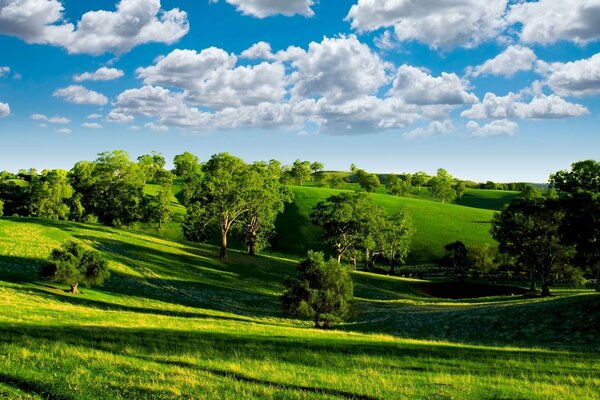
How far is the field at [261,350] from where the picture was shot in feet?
49.3

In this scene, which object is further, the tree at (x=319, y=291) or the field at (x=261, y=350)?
the tree at (x=319, y=291)

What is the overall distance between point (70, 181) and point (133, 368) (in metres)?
128

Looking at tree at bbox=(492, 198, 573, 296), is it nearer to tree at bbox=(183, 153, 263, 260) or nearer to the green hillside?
tree at bbox=(183, 153, 263, 260)

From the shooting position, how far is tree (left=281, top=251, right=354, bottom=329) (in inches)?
1811

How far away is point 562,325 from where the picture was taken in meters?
39.5

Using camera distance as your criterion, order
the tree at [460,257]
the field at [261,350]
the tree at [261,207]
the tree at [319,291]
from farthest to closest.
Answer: the tree at [460,257] → the tree at [261,207] → the tree at [319,291] → the field at [261,350]

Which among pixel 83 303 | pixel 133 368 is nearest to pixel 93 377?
pixel 133 368

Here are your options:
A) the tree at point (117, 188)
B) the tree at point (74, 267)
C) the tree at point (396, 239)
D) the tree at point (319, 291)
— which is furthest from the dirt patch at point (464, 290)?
the tree at point (117, 188)

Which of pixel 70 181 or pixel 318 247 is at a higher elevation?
pixel 70 181

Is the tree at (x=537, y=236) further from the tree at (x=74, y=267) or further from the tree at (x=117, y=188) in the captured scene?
the tree at (x=117, y=188)

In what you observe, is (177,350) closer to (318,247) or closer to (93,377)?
(93,377)

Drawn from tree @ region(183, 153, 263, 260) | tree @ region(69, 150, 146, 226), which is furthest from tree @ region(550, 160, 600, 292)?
tree @ region(69, 150, 146, 226)

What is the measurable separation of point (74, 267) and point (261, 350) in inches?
1205

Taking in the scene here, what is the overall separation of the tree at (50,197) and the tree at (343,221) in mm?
66483
